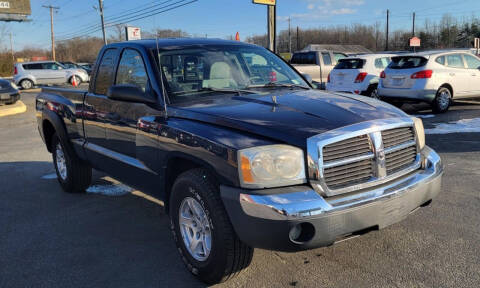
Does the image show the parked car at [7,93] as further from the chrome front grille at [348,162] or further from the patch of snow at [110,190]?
the chrome front grille at [348,162]

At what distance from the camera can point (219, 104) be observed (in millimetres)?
3314

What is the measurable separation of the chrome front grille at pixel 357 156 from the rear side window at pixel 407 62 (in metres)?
8.62

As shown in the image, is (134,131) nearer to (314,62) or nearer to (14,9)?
(314,62)

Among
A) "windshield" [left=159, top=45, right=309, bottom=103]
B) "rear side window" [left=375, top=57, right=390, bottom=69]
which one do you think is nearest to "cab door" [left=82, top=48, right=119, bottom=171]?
"windshield" [left=159, top=45, right=309, bottom=103]

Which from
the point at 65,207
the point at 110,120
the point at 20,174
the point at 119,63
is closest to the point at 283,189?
the point at 110,120

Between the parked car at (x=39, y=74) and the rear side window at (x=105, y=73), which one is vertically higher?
the parked car at (x=39, y=74)

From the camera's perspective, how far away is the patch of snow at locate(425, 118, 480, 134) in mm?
8266

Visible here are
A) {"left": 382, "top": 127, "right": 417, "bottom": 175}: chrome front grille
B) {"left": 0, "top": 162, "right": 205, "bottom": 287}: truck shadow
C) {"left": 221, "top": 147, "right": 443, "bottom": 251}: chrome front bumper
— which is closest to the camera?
{"left": 221, "top": 147, "right": 443, "bottom": 251}: chrome front bumper

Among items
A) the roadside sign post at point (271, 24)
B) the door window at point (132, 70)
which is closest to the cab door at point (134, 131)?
the door window at point (132, 70)

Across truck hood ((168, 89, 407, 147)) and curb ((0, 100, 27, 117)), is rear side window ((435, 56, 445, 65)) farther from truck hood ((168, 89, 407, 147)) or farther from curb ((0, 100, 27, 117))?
curb ((0, 100, 27, 117))

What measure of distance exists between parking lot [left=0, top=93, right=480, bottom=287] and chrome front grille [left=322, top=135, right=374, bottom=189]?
805 mm

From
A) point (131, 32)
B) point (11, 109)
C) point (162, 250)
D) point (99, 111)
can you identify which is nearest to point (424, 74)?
point (99, 111)

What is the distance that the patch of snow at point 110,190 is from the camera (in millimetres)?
5457

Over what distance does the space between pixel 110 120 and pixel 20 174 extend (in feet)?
10.8
